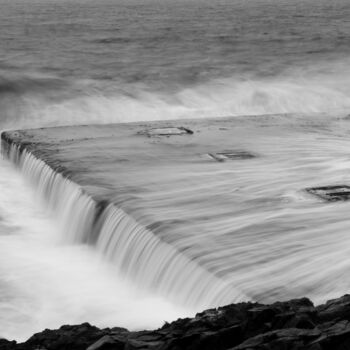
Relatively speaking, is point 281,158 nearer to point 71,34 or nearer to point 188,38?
point 188,38

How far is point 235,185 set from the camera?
36.7 ft

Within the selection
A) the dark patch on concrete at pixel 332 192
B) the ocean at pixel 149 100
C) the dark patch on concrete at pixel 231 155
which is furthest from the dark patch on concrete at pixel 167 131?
the dark patch on concrete at pixel 332 192

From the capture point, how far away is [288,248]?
8.82 metres

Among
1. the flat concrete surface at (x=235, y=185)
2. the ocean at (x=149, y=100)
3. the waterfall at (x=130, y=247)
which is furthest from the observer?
the ocean at (x=149, y=100)

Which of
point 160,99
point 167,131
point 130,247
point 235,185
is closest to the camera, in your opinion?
point 130,247

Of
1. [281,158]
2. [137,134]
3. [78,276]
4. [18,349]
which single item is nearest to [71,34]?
[137,134]

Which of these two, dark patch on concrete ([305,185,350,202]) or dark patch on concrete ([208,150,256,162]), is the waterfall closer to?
dark patch on concrete ([208,150,256,162])

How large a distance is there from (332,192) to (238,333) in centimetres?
514

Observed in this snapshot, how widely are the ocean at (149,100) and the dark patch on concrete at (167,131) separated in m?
1.21

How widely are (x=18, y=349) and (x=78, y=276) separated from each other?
3482mm

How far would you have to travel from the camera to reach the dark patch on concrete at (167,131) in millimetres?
14734

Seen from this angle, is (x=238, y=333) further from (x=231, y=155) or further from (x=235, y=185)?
(x=231, y=155)

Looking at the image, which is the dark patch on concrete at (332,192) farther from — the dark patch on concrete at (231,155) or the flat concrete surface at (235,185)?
the dark patch on concrete at (231,155)

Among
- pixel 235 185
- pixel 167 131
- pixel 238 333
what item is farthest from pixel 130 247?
pixel 167 131
